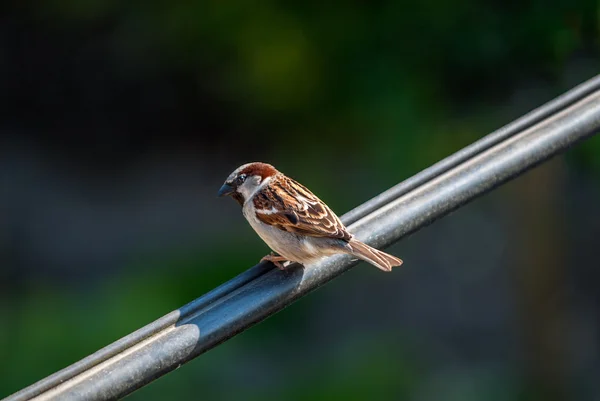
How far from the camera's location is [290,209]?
257 centimetres

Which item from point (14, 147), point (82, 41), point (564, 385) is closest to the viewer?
point (564, 385)

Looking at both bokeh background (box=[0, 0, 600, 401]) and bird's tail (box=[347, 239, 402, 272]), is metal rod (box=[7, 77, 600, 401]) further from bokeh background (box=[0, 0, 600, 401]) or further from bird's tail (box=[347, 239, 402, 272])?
bokeh background (box=[0, 0, 600, 401])

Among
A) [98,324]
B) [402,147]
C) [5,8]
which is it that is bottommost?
[98,324]

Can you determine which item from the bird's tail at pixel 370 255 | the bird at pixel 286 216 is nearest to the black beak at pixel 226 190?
the bird at pixel 286 216

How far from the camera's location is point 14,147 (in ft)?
20.2

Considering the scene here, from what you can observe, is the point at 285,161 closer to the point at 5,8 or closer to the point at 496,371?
the point at 496,371

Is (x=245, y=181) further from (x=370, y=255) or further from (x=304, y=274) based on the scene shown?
(x=304, y=274)

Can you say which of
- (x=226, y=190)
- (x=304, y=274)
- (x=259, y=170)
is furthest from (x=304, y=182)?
(x=304, y=274)

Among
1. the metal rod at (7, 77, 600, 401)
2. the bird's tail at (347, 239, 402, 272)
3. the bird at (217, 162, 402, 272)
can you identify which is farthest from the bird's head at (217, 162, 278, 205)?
the metal rod at (7, 77, 600, 401)

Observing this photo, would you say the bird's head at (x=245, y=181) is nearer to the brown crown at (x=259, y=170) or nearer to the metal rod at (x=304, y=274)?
the brown crown at (x=259, y=170)

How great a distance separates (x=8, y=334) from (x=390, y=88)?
7.14ft

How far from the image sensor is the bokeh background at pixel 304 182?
3.87m

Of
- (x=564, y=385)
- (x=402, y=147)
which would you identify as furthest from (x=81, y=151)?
(x=564, y=385)

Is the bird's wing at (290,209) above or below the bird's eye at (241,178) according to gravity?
below
